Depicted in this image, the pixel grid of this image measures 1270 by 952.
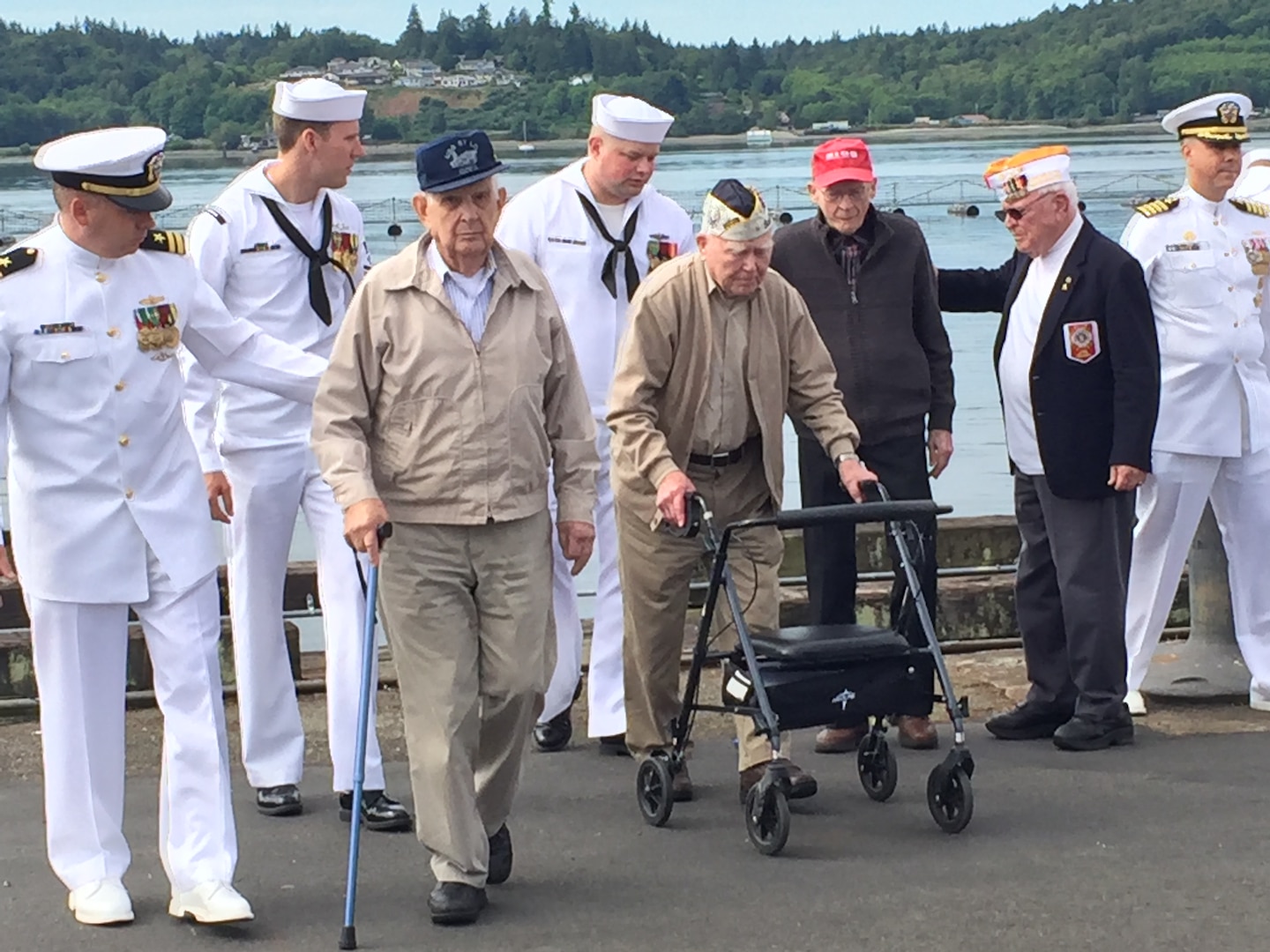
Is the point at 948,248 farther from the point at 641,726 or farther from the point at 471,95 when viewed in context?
the point at 641,726

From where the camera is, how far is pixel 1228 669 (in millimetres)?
8438

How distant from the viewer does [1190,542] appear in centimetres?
827

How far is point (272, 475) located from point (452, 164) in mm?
1501

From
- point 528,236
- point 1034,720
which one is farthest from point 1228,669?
point 528,236

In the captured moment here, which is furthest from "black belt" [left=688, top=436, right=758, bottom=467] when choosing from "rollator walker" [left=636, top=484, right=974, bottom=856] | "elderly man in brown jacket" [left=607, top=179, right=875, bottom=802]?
"rollator walker" [left=636, top=484, right=974, bottom=856]

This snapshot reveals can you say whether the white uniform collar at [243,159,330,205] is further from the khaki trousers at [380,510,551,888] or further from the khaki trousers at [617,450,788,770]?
the khaki trousers at [380,510,551,888]

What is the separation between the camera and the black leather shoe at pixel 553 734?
309 inches

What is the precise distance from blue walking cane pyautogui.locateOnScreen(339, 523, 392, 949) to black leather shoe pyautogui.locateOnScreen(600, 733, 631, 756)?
5.59 feet

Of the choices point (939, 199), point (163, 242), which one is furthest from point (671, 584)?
point (939, 199)

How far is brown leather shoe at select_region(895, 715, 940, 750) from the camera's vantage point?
7582mm

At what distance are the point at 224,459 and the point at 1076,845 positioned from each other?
9.01 feet

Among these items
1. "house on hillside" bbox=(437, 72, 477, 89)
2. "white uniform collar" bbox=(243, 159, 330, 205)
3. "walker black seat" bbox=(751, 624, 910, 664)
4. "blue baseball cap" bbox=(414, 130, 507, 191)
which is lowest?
"house on hillside" bbox=(437, 72, 477, 89)

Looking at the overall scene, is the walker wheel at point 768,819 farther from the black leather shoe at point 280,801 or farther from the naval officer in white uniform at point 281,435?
the black leather shoe at point 280,801

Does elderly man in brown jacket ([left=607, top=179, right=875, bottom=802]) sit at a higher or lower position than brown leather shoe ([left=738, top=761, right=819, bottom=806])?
higher
